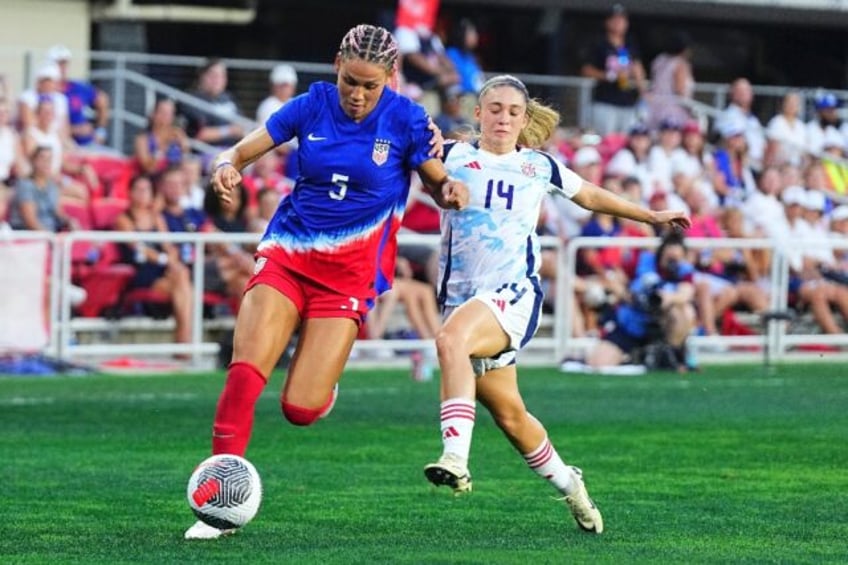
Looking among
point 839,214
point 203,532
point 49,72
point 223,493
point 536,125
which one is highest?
point 49,72

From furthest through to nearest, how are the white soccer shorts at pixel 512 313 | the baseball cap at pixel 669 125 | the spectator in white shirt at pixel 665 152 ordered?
the baseball cap at pixel 669 125 → the spectator in white shirt at pixel 665 152 → the white soccer shorts at pixel 512 313

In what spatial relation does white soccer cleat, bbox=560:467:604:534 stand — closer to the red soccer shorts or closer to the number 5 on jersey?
the red soccer shorts

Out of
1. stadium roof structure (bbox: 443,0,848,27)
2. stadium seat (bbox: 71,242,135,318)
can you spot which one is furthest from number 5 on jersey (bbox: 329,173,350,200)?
stadium roof structure (bbox: 443,0,848,27)

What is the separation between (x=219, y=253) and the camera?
18781mm

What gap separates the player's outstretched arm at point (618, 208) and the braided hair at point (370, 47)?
4.00 feet

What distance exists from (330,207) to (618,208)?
1.38 m

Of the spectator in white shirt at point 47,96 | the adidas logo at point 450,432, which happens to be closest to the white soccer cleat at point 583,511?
the adidas logo at point 450,432

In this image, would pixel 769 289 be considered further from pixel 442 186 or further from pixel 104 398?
pixel 442 186

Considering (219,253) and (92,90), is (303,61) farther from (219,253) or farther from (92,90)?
(219,253)

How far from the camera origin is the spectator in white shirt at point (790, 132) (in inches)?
1033

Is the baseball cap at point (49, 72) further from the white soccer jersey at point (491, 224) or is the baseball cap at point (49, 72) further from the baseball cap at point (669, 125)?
the white soccer jersey at point (491, 224)

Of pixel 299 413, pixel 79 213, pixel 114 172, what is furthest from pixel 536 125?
pixel 114 172

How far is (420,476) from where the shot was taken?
11.5 metres

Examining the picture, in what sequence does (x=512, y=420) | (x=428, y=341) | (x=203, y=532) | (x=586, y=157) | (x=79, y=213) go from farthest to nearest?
(x=586, y=157)
(x=428, y=341)
(x=79, y=213)
(x=512, y=420)
(x=203, y=532)
